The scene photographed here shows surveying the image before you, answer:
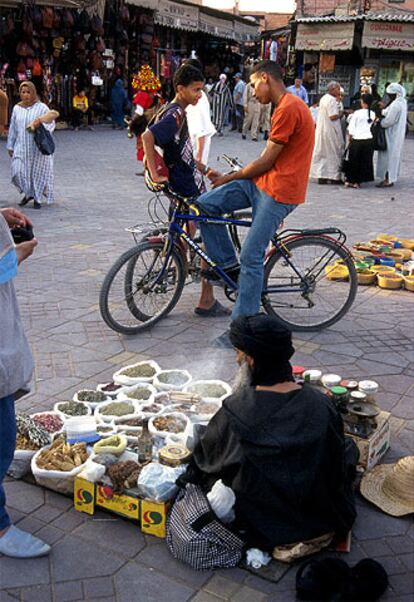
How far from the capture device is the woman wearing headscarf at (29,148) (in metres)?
9.62

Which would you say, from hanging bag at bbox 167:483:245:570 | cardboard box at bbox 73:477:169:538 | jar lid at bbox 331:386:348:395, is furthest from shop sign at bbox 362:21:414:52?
hanging bag at bbox 167:483:245:570

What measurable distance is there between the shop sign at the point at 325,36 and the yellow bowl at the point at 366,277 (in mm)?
19980

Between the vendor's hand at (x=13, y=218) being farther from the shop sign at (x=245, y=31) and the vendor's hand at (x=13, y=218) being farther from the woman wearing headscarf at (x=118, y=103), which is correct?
the shop sign at (x=245, y=31)

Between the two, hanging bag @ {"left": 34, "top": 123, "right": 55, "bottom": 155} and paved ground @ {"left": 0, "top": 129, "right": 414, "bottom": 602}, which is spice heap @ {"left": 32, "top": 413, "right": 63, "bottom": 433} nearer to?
paved ground @ {"left": 0, "top": 129, "right": 414, "bottom": 602}

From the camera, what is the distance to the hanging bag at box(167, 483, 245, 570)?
278 cm

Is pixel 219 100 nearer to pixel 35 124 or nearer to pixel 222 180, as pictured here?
pixel 35 124

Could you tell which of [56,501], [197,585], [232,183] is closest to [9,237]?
[56,501]

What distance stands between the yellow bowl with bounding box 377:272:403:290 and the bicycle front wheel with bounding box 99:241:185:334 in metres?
2.17

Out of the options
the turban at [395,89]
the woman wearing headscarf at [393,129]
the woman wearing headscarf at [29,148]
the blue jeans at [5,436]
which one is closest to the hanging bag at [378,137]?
the woman wearing headscarf at [393,129]

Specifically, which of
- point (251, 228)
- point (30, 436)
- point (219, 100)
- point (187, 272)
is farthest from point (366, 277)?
point (219, 100)

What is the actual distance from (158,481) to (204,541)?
1.18 feet

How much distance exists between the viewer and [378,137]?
12.2 meters

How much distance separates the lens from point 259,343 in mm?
2734

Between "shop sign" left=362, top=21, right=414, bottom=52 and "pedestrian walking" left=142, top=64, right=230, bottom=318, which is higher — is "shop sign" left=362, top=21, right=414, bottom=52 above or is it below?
above
